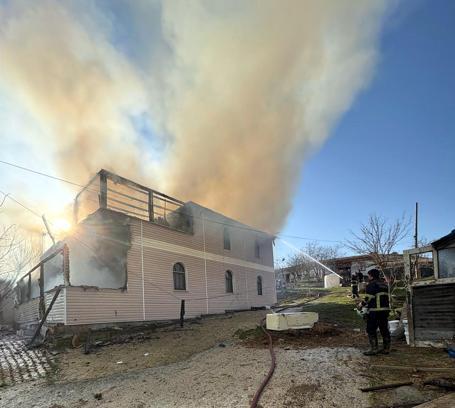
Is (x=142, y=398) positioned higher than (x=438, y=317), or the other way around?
(x=438, y=317)

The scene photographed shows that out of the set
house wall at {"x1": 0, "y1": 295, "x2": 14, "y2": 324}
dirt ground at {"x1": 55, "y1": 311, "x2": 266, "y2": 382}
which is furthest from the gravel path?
house wall at {"x1": 0, "y1": 295, "x2": 14, "y2": 324}

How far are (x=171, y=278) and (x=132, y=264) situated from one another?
2.44 meters

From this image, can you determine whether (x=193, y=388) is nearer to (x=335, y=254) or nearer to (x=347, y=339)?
(x=347, y=339)

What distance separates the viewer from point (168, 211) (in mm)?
18125

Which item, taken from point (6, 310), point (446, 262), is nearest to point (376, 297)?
point (446, 262)

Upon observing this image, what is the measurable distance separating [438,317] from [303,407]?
412 cm

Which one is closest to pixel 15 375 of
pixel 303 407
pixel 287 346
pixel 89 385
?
pixel 89 385

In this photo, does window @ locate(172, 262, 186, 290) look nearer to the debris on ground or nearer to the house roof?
the debris on ground

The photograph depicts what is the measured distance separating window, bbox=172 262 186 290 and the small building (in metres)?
11.4

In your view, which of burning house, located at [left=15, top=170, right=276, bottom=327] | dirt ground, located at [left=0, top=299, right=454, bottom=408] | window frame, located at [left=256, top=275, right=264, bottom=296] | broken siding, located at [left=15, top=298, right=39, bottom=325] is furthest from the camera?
window frame, located at [left=256, top=275, right=264, bottom=296]

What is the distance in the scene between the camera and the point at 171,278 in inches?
651

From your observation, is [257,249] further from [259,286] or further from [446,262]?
[446,262]

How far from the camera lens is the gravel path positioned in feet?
16.6

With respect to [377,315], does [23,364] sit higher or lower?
lower
